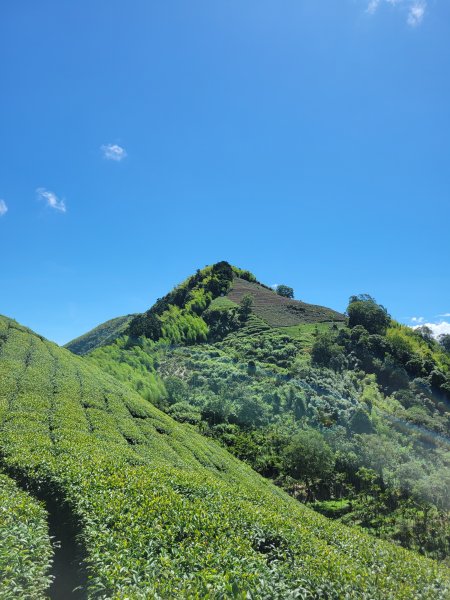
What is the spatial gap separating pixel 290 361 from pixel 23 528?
3905 inches

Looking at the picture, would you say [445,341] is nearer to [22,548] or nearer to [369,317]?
[369,317]

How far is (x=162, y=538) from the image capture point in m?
10.6

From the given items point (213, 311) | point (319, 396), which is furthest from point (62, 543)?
point (213, 311)

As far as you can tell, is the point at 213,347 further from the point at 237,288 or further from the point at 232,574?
the point at 232,574

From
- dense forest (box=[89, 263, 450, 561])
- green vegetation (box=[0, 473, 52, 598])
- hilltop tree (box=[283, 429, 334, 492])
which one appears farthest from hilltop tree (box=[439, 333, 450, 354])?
green vegetation (box=[0, 473, 52, 598])

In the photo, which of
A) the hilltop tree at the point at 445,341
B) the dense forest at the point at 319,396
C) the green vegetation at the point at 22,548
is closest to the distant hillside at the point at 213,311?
the dense forest at the point at 319,396

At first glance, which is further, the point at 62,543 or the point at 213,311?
the point at 213,311

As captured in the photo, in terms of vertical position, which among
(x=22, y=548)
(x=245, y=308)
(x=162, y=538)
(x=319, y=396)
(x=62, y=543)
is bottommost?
(x=62, y=543)

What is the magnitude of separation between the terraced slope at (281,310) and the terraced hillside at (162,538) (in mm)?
120596

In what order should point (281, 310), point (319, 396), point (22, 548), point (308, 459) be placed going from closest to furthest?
point (22, 548)
point (308, 459)
point (319, 396)
point (281, 310)

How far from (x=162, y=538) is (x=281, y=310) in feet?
471

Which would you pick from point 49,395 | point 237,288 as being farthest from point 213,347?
point 49,395

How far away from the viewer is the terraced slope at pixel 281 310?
14250cm

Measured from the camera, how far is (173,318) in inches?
5192
